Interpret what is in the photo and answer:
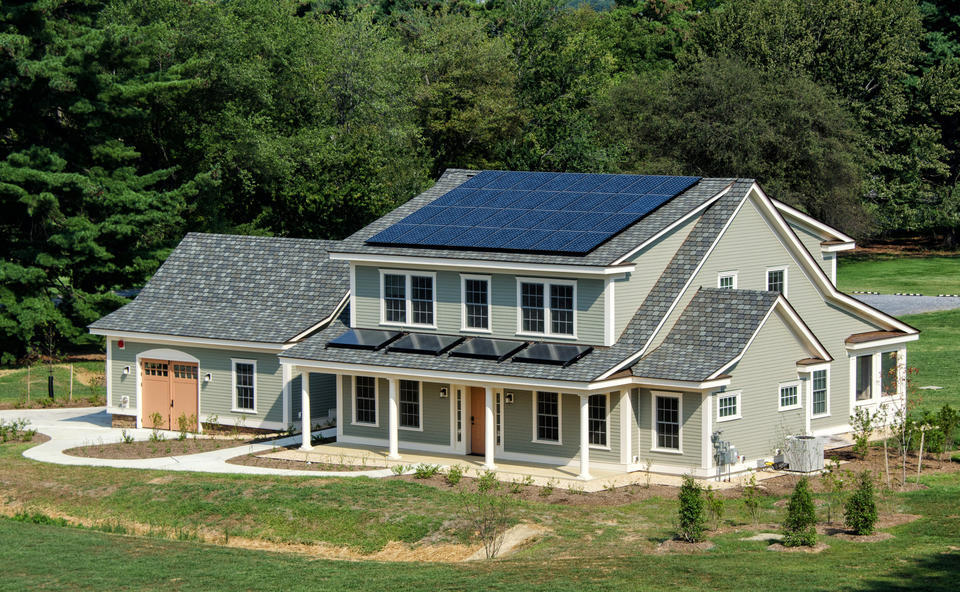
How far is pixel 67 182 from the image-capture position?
58.0 meters

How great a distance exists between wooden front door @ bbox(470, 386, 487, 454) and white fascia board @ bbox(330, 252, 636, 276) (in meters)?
3.57

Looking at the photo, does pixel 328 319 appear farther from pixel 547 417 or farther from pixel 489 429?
pixel 547 417

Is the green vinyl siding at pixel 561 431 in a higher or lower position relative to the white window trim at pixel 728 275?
lower

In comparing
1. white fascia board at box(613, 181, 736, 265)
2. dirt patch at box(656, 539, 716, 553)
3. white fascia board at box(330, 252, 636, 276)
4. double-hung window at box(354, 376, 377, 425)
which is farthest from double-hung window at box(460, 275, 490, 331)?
dirt patch at box(656, 539, 716, 553)

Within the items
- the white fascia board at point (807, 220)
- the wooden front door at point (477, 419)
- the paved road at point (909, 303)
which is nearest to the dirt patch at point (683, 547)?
the wooden front door at point (477, 419)

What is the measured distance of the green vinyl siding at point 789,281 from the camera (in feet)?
130

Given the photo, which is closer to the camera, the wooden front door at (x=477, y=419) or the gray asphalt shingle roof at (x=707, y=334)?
the gray asphalt shingle roof at (x=707, y=334)

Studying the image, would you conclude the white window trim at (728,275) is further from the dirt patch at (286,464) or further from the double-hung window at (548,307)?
the dirt patch at (286,464)

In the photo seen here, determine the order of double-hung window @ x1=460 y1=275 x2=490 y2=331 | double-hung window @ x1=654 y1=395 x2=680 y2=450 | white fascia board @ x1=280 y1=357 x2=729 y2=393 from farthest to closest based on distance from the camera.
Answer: double-hung window @ x1=460 y1=275 x2=490 y2=331 < double-hung window @ x1=654 y1=395 x2=680 y2=450 < white fascia board @ x1=280 y1=357 x2=729 y2=393

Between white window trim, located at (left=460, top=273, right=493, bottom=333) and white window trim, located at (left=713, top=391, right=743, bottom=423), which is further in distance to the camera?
white window trim, located at (left=460, top=273, right=493, bottom=333)

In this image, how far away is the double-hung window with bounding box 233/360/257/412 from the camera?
143 feet

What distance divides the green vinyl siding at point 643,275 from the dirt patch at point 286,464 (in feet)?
25.5

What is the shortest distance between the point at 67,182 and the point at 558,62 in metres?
35.2

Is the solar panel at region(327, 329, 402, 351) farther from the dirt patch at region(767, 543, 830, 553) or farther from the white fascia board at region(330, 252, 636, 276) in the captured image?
the dirt patch at region(767, 543, 830, 553)
